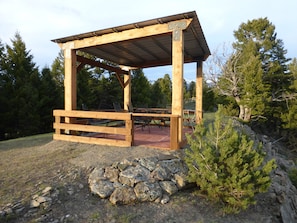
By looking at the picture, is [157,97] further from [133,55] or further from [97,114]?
[97,114]

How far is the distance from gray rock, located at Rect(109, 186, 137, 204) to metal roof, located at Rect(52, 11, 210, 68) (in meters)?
3.52

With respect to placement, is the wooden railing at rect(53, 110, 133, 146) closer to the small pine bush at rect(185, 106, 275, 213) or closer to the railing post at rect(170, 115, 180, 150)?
the railing post at rect(170, 115, 180, 150)

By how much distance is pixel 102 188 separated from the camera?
3066mm

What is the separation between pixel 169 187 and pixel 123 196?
2.46ft

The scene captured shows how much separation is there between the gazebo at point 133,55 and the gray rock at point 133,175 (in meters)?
1.21

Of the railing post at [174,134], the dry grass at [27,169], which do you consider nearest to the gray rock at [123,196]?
the dry grass at [27,169]

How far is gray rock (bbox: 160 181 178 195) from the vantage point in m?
3.16

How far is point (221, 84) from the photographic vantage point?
55.0ft

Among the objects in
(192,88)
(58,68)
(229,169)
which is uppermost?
(58,68)

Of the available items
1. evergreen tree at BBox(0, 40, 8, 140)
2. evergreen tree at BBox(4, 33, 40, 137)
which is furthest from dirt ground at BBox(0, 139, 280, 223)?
evergreen tree at BBox(0, 40, 8, 140)

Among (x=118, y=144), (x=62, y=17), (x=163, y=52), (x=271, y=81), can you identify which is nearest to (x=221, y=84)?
(x=271, y=81)

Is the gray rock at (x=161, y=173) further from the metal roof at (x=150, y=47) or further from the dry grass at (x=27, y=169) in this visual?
the metal roof at (x=150, y=47)

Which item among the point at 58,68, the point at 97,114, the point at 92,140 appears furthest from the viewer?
the point at 58,68

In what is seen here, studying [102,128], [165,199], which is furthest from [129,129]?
[165,199]
